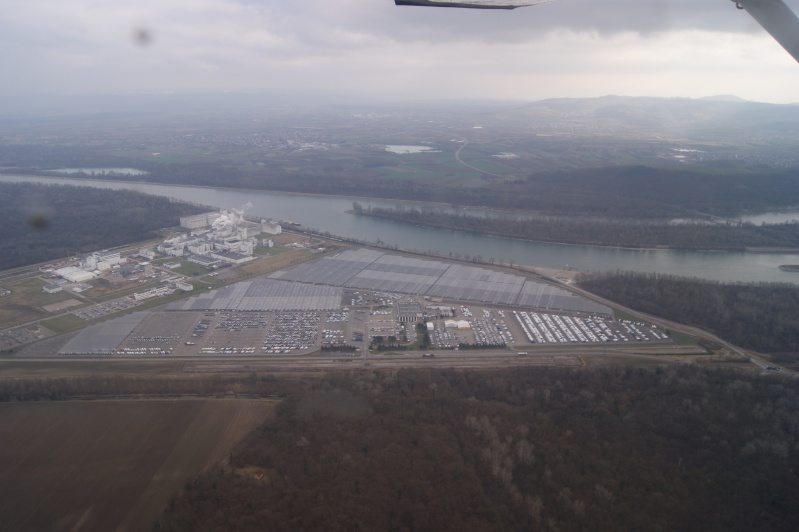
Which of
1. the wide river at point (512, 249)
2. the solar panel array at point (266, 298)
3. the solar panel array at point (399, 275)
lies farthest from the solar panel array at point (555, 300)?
the solar panel array at point (266, 298)

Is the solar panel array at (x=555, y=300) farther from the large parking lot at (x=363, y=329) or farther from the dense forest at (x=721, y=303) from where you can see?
the dense forest at (x=721, y=303)

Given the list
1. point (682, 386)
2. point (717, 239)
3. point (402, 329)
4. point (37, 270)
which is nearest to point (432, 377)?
point (402, 329)

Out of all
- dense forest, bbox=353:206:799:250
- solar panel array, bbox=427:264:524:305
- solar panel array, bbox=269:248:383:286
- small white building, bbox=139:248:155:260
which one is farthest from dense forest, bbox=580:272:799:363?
small white building, bbox=139:248:155:260

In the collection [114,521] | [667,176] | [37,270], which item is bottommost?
[114,521]

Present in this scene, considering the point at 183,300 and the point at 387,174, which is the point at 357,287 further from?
the point at 387,174

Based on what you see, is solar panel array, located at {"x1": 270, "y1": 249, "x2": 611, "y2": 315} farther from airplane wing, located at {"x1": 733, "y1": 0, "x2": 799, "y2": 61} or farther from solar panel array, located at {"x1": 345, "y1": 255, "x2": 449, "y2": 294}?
airplane wing, located at {"x1": 733, "y1": 0, "x2": 799, "y2": 61}
